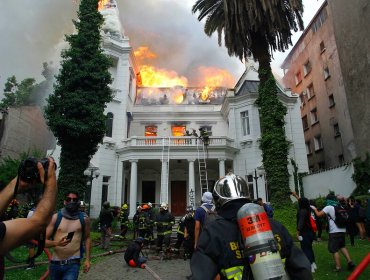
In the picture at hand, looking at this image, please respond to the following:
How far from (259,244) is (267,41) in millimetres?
15352

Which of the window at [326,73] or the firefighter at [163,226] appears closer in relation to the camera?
the firefighter at [163,226]

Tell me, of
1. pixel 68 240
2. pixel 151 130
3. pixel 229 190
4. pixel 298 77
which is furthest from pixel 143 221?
pixel 298 77

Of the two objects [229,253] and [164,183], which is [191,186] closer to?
[164,183]

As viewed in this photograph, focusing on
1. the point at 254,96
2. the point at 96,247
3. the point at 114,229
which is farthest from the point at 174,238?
the point at 254,96

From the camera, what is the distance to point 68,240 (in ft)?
12.8

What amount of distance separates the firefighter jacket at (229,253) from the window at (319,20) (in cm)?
3137

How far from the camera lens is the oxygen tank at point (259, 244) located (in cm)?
198

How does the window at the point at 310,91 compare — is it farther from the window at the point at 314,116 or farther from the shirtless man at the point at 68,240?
the shirtless man at the point at 68,240

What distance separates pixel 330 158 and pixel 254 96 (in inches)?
391

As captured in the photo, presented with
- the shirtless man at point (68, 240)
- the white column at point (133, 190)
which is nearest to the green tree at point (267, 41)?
the shirtless man at point (68, 240)

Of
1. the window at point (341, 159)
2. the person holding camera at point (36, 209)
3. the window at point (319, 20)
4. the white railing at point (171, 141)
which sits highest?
the window at point (319, 20)

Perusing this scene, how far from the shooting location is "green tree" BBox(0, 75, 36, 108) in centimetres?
3650

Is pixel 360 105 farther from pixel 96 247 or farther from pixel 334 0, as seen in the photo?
pixel 96 247

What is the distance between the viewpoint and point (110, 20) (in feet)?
98.5
